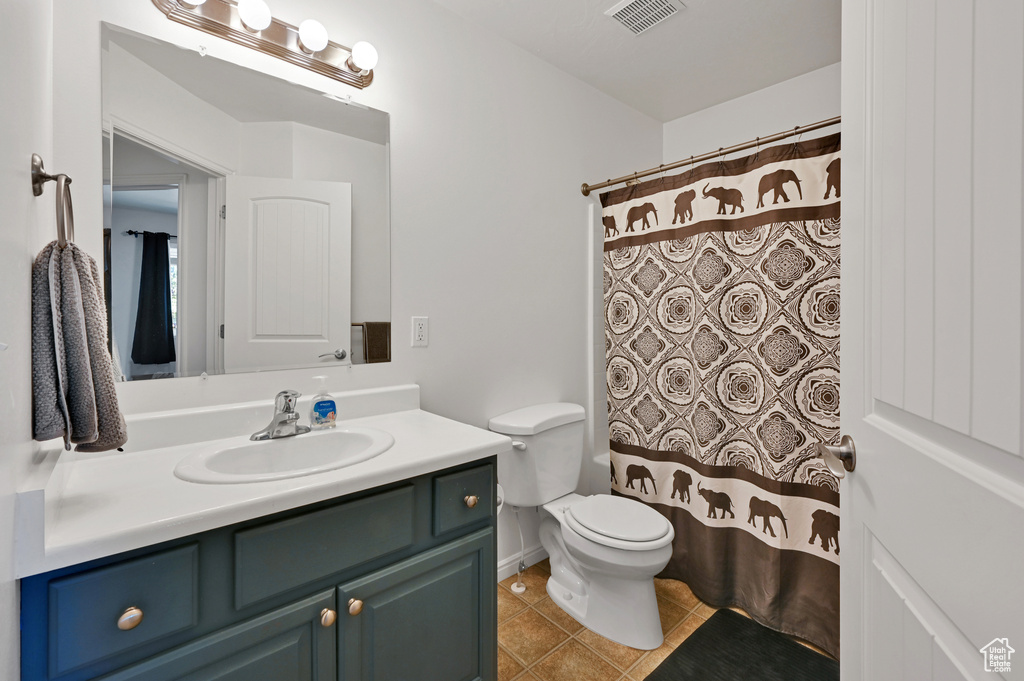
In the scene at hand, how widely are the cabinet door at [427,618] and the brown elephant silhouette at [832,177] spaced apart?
1667 mm

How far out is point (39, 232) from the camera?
0.84 meters

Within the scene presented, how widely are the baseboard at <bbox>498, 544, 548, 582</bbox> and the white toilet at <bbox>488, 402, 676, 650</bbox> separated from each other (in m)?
0.15

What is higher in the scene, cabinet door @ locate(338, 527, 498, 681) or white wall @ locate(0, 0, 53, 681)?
white wall @ locate(0, 0, 53, 681)

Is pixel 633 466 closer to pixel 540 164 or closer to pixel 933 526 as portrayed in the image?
pixel 540 164

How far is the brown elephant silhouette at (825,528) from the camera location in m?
1.64

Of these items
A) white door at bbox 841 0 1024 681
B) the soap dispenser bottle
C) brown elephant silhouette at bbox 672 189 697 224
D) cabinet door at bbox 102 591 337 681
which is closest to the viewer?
white door at bbox 841 0 1024 681

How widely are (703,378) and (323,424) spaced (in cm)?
153

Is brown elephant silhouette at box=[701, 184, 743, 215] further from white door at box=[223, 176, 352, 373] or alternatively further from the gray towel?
the gray towel

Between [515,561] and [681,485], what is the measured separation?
0.84 metres

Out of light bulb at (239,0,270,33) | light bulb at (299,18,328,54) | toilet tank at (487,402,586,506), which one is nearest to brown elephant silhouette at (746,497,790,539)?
toilet tank at (487,402,586,506)

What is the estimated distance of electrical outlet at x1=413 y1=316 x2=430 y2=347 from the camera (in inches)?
68.8

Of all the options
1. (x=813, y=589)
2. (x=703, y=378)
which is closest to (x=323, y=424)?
(x=703, y=378)

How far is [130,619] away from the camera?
75cm

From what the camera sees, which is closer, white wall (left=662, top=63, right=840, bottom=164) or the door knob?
the door knob
